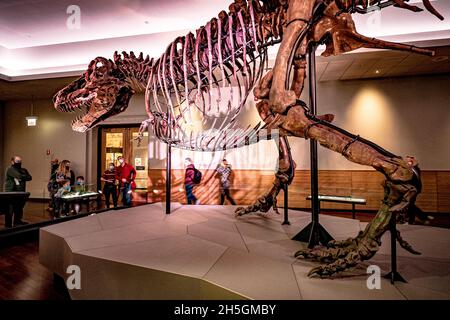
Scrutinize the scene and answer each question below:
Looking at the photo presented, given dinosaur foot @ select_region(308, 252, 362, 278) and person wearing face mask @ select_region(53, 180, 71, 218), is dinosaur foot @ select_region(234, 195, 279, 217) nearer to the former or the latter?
dinosaur foot @ select_region(308, 252, 362, 278)

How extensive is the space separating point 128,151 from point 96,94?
5578mm

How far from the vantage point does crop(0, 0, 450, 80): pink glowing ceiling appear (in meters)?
4.61

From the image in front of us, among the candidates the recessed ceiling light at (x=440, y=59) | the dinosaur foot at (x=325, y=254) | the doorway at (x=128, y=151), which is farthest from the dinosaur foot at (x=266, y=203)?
the doorway at (x=128, y=151)

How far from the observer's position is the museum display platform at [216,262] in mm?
1310

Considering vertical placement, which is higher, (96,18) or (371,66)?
(96,18)

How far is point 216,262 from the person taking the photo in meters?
1.63

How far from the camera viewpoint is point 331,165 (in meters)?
6.61

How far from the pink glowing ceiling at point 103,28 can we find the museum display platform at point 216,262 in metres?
4.09

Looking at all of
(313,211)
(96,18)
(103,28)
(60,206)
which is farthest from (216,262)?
(103,28)

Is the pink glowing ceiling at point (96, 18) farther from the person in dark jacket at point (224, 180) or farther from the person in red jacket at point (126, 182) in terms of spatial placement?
the person in dark jacket at point (224, 180)

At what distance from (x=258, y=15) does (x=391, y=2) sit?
3.35ft

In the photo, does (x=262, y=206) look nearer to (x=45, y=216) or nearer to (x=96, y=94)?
(x=96, y=94)
